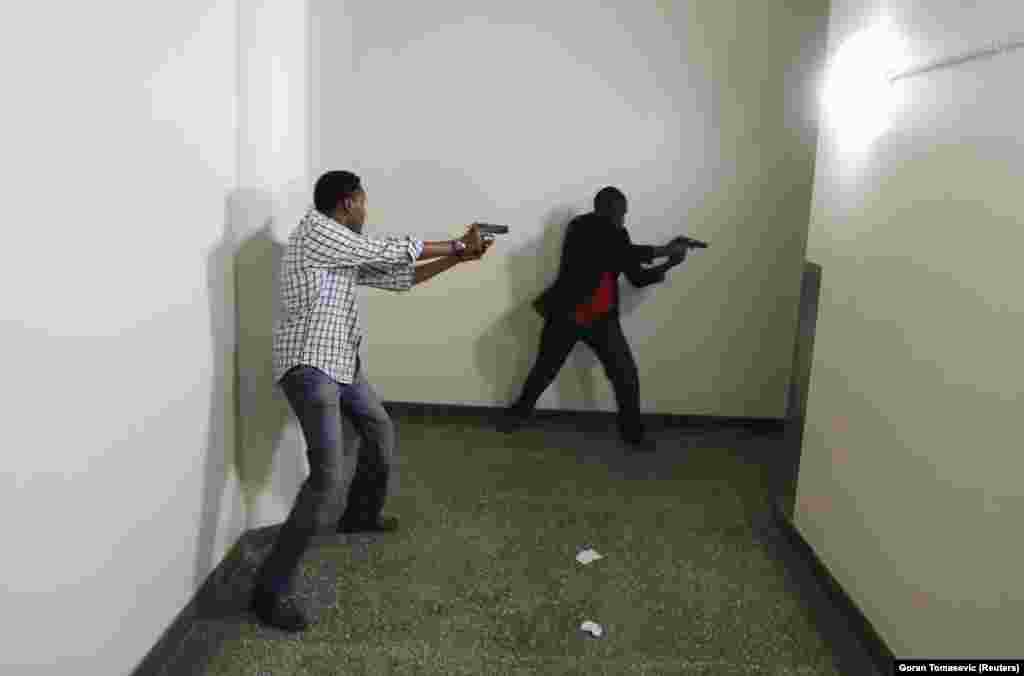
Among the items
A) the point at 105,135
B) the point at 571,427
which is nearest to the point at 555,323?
the point at 571,427

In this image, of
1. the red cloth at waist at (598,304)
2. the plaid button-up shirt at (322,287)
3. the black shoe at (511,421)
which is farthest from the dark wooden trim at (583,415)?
the plaid button-up shirt at (322,287)

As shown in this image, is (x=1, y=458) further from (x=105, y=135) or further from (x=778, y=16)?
(x=778, y=16)

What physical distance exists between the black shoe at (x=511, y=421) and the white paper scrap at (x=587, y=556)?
156 centimetres

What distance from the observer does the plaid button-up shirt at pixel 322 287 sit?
2.62 m

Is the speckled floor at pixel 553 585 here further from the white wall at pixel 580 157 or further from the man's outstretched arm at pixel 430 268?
the man's outstretched arm at pixel 430 268

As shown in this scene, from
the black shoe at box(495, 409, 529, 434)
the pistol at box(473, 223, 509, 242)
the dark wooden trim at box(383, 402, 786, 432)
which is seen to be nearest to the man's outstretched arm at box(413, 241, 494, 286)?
the pistol at box(473, 223, 509, 242)

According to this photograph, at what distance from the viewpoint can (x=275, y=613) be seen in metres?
2.60

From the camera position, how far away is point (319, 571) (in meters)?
3.00

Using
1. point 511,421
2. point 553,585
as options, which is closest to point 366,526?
point 553,585

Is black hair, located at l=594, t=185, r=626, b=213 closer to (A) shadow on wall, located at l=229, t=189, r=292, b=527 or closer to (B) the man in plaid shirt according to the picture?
(B) the man in plaid shirt

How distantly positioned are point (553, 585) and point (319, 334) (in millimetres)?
1296

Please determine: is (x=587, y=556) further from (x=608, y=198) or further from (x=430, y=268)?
(x=608, y=198)

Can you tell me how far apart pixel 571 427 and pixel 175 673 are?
116 inches

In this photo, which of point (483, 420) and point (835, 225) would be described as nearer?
point (835, 225)
